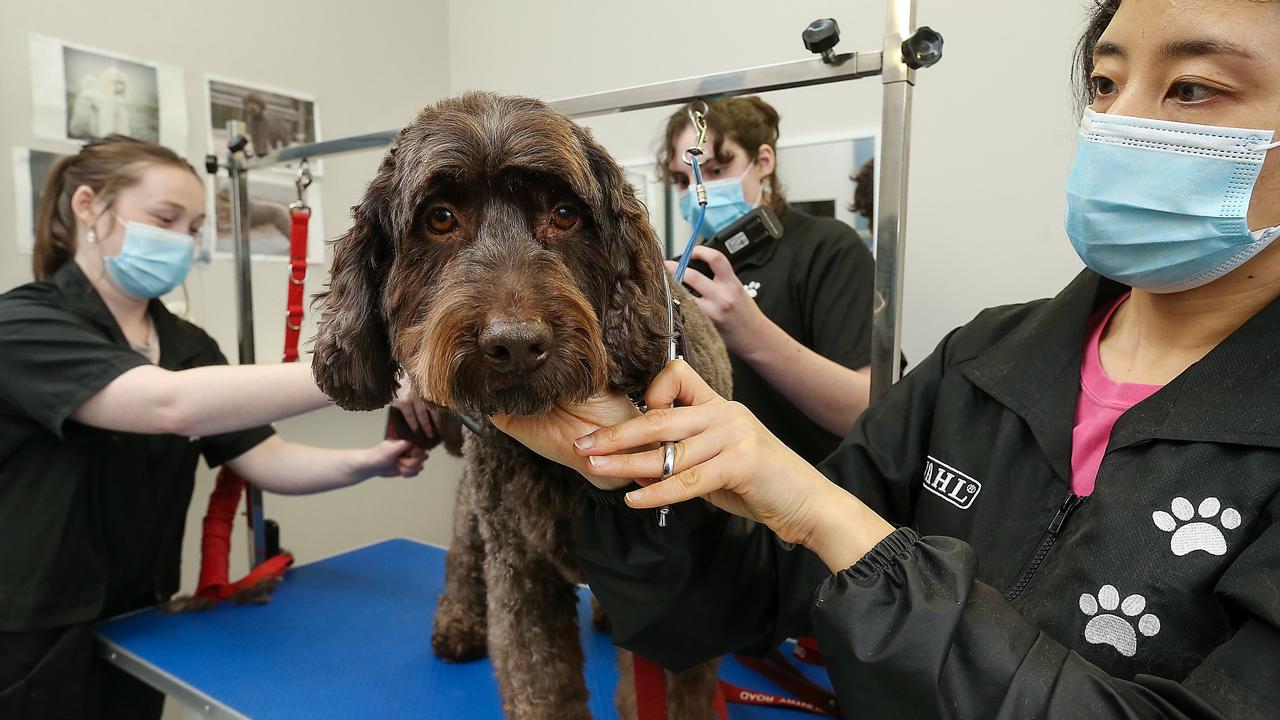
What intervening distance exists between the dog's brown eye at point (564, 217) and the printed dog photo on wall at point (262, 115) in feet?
7.20

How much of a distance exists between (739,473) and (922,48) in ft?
2.43

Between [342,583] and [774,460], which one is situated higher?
[774,460]

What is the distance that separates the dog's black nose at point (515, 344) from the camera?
2.35 ft

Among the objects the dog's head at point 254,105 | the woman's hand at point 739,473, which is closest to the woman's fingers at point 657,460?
the woman's hand at point 739,473

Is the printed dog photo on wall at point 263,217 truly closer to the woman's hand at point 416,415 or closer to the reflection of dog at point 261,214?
the reflection of dog at point 261,214

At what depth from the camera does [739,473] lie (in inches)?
29.8

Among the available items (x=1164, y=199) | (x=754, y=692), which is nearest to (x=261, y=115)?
(x=754, y=692)

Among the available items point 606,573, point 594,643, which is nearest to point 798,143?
point 594,643

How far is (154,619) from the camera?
1826 millimetres

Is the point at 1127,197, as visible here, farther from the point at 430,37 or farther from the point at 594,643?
the point at 430,37

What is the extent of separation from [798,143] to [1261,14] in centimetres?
191

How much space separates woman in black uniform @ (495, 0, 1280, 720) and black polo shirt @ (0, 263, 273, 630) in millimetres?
1219

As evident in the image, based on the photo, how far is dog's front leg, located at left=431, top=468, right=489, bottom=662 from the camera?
5.22 feet

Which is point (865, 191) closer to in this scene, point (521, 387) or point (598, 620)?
point (598, 620)
